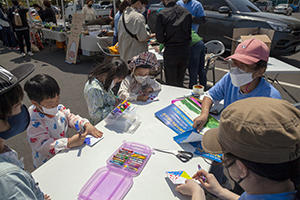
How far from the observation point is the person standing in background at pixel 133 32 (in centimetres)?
352

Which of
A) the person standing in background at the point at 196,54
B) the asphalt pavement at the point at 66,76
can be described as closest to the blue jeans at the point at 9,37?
the asphalt pavement at the point at 66,76

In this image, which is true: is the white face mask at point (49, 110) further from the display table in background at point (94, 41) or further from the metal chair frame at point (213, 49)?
the display table in background at point (94, 41)

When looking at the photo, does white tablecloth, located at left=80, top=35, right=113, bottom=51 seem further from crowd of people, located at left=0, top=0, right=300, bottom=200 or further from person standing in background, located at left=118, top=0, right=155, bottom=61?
crowd of people, located at left=0, top=0, right=300, bottom=200

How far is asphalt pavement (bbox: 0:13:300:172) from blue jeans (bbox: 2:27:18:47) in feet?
1.18

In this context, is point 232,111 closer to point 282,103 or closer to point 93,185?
point 282,103

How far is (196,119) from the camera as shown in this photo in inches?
64.9

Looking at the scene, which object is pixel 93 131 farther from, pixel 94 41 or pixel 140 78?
pixel 94 41

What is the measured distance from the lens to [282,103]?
28.0 inches

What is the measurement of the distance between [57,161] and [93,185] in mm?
370

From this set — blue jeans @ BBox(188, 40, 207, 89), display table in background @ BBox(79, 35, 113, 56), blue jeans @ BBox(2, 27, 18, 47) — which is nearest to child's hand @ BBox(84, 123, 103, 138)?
blue jeans @ BBox(188, 40, 207, 89)

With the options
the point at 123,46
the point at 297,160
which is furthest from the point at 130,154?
the point at 123,46

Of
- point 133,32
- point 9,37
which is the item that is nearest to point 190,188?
point 133,32

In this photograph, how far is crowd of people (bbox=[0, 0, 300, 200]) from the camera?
0.66m

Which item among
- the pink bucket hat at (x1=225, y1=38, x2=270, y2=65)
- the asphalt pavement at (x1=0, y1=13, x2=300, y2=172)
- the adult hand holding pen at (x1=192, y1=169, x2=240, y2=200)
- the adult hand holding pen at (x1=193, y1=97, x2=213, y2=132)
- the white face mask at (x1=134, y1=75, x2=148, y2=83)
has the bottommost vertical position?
the asphalt pavement at (x1=0, y1=13, x2=300, y2=172)
